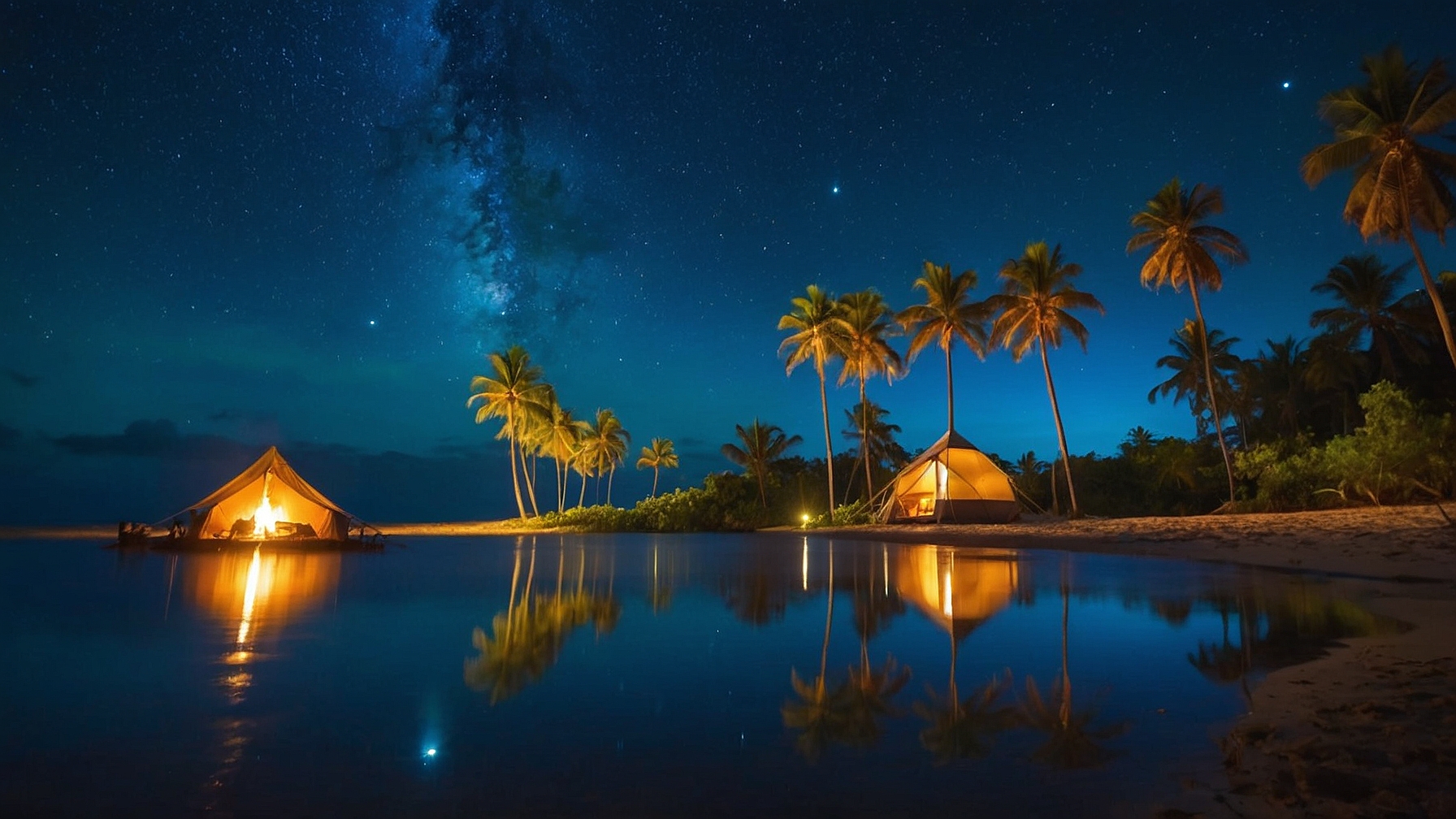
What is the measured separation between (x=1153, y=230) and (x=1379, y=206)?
9327mm

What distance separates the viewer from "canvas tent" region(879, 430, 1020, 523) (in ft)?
115

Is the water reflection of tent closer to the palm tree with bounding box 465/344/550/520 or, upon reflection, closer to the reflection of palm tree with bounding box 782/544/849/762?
the reflection of palm tree with bounding box 782/544/849/762

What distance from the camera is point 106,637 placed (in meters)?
7.21

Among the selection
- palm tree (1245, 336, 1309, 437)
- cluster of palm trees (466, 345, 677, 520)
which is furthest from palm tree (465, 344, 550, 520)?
palm tree (1245, 336, 1309, 437)

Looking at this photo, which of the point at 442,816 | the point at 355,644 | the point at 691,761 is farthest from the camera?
the point at 355,644

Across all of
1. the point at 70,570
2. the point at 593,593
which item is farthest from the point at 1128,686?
the point at 70,570

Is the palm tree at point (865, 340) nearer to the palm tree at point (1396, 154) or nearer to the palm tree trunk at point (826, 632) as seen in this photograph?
the palm tree at point (1396, 154)

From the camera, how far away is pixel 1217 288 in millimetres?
29766

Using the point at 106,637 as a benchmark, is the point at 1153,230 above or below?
above

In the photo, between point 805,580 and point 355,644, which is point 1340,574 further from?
point 355,644

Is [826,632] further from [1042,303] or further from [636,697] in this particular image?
[1042,303]

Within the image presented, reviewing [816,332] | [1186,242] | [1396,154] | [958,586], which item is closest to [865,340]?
[816,332]

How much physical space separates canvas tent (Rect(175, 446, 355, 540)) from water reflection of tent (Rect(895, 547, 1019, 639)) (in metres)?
18.2

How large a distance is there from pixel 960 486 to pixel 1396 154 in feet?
66.1
